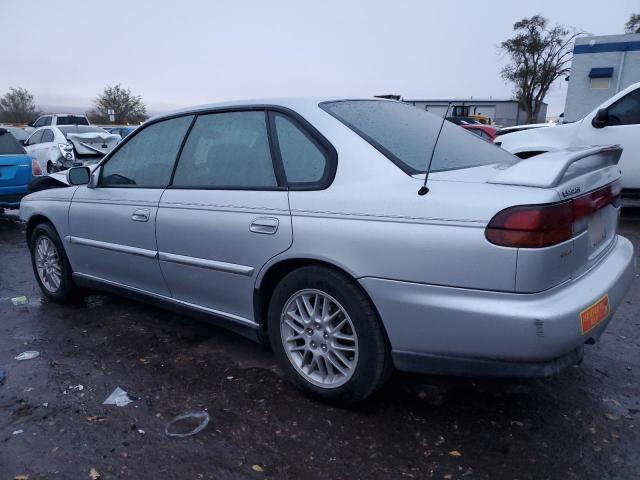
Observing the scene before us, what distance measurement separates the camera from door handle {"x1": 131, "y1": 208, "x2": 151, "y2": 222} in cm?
359

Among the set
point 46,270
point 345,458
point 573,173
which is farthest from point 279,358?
point 46,270

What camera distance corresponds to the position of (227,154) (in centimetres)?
331

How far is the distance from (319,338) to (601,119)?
256 inches

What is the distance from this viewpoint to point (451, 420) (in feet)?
9.16

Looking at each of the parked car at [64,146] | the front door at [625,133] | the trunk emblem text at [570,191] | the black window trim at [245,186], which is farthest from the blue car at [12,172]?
the front door at [625,133]

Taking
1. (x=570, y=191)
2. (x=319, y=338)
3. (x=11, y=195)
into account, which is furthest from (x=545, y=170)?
(x=11, y=195)

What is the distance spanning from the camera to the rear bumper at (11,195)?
8234mm

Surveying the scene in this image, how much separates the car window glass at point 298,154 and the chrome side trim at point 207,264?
22.6 inches

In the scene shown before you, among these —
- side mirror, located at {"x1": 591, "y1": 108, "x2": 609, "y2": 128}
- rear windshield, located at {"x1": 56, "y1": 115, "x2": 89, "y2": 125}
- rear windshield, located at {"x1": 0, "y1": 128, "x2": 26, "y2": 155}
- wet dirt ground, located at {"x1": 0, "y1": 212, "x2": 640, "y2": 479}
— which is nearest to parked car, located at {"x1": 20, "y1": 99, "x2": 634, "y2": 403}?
wet dirt ground, located at {"x1": 0, "y1": 212, "x2": 640, "y2": 479}

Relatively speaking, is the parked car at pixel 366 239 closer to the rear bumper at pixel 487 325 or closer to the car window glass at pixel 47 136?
the rear bumper at pixel 487 325

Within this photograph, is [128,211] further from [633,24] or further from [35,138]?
[633,24]

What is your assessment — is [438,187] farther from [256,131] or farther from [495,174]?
[256,131]

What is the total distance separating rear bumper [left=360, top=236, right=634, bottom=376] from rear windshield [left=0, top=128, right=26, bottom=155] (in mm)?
8090

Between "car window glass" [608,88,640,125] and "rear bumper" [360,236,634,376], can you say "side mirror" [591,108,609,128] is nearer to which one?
"car window glass" [608,88,640,125]
